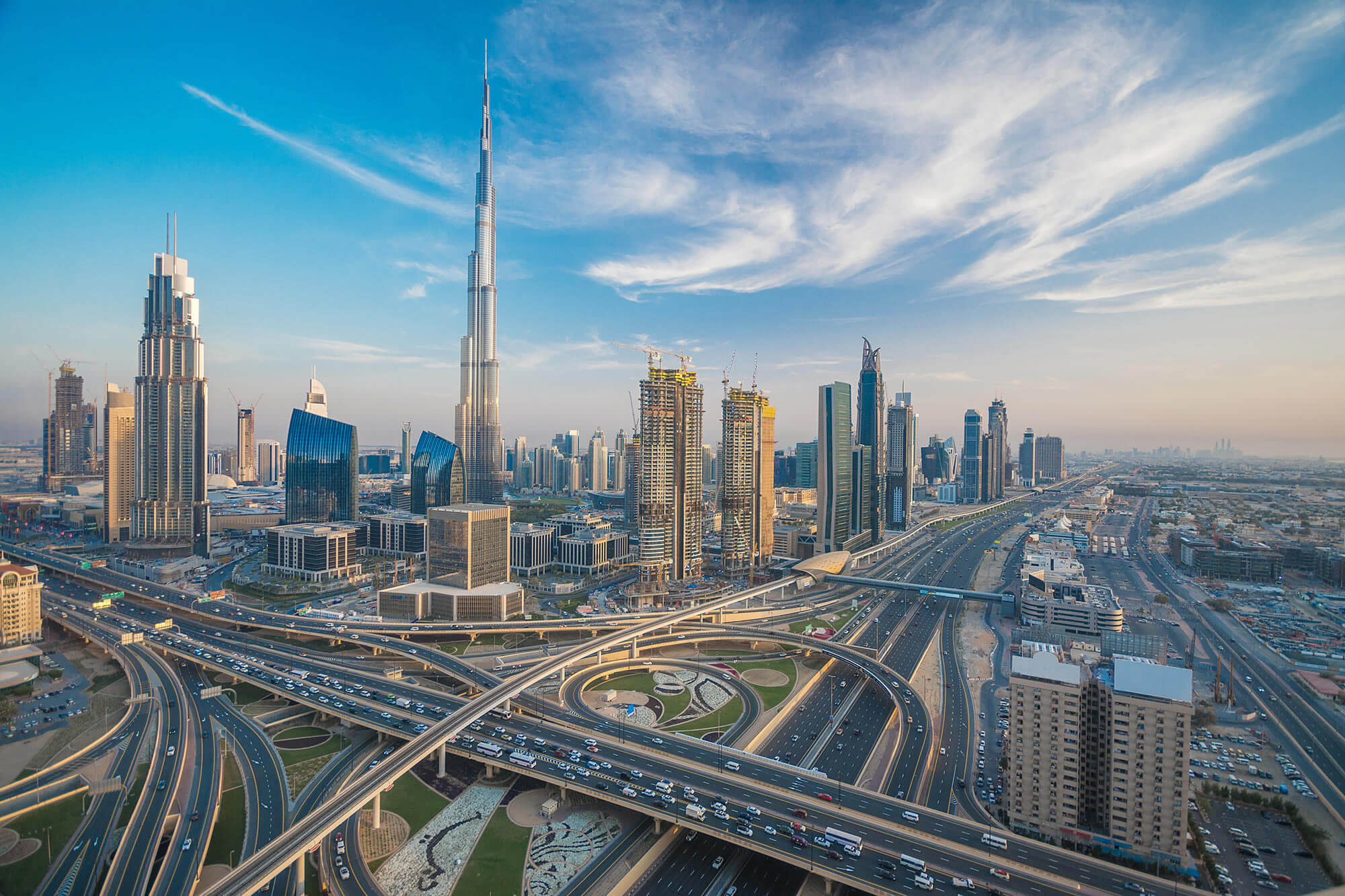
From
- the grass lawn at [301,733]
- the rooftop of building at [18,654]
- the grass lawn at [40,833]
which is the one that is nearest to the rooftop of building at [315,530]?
the rooftop of building at [18,654]

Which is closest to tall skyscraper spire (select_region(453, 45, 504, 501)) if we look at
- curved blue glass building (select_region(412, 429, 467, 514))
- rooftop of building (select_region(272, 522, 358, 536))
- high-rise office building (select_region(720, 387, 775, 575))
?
curved blue glass building (select_region(412, 429, 467, 514))

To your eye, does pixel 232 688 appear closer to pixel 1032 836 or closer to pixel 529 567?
pixel 529 567

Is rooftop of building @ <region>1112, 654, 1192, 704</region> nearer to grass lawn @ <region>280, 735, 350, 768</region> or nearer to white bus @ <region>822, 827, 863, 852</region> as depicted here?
white bus @ <region>822, 827, 863, 852</region>

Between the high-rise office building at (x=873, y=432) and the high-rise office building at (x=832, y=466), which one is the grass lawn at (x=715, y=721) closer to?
the high-rise office building at (x=832, y=466)

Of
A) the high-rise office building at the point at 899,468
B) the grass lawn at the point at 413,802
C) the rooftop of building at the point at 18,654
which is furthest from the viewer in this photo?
the high-rise office building at the point at 899,468

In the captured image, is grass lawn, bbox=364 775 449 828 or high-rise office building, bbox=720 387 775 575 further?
high-rise office building, bbox=720 387 775 575

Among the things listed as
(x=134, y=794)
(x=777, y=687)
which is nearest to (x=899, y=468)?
(x=777, y=687)
